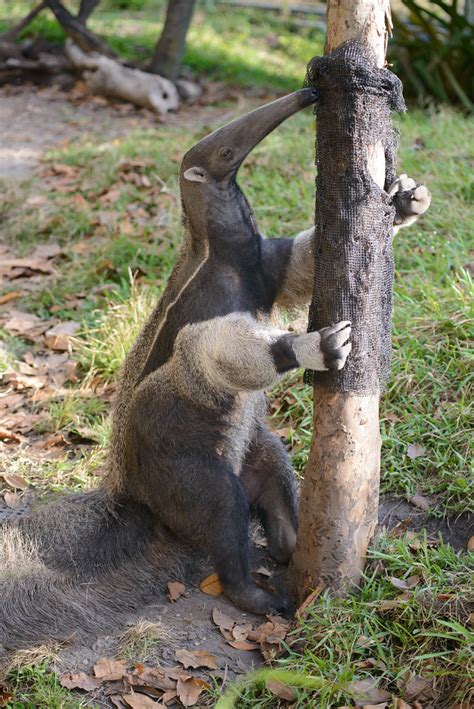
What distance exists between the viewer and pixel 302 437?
479 cm

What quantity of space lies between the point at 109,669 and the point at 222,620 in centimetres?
57

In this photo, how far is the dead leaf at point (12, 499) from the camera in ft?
14.8

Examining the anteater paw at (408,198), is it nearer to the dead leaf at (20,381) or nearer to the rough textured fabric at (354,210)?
the rough textured fabric at (354,210)

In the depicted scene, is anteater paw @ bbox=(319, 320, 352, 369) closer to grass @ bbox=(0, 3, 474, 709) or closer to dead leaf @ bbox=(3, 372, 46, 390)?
grass @ bbox=(0, 3, 474, 709)

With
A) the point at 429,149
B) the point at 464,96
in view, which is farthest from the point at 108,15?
the point at 429,149

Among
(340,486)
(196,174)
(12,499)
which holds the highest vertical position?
(196,174)

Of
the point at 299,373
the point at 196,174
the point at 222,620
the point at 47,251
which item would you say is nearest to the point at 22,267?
the point at 47,251

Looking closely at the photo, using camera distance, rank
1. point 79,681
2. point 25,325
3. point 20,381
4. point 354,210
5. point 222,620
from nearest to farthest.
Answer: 1. point 354,210
2. point 79,681
3. point 222,620
4. point 20,381
5. point 25,325

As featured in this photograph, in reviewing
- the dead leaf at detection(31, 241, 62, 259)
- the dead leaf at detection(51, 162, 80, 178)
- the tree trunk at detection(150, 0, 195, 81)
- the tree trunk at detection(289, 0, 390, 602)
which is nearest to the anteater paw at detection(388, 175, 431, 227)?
the tree trunk at detection(289, 0, 390, 602)

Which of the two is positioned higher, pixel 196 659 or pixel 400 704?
pixel 400 704

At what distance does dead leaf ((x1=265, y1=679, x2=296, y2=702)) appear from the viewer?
3.28 metres

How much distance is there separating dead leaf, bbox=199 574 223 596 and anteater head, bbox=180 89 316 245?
1603 millimetres

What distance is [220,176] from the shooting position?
12.1 feet

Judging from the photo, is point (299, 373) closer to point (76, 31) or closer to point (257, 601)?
point (257, 601)
